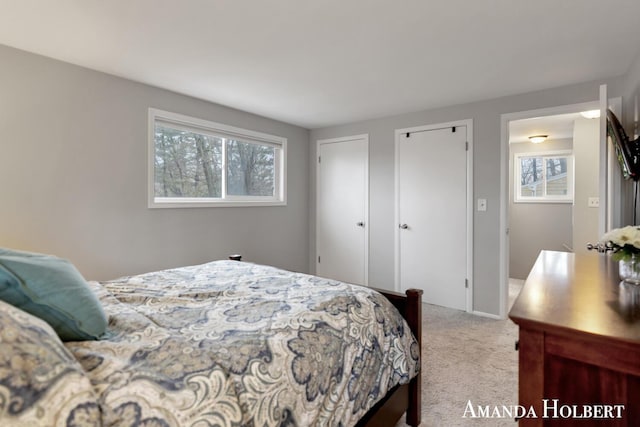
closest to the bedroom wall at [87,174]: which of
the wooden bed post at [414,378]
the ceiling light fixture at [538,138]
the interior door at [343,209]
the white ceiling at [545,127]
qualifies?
the interior door at [343,209]

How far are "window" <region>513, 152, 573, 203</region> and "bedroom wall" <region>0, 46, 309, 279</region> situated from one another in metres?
4.73

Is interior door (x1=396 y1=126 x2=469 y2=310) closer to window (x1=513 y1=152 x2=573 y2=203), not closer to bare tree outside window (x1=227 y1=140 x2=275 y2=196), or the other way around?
bare tree outside window (x1=227 y1=140 x2=275 y2=196)

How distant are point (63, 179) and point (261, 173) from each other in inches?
83.1

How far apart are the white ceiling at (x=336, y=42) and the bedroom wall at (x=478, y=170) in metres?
0.16

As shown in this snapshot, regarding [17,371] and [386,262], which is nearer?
[17,371]

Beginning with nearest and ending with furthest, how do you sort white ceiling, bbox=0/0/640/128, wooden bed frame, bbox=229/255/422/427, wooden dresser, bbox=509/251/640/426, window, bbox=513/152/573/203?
wooden dresser, bbox=509/251/640/426, wooden bed frame, bbox=229/255/422/427, white ceiling, bbox=0/0/640/128, window, bbox=513/152/573/203

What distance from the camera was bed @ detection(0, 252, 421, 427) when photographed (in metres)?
0.71

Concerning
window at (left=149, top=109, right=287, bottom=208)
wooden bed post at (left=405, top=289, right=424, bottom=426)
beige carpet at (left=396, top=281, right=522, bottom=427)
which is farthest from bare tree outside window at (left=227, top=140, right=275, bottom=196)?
wooden bed post at (left=405, top=289, right=424, bottom=426)

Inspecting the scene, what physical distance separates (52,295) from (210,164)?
273cm

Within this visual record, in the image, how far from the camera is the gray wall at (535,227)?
4828mm

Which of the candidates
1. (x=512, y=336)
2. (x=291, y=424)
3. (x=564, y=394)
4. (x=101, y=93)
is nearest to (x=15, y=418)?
(x=291, y=424)

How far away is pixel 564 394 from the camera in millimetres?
916

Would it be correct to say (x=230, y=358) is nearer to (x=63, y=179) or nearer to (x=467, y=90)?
(x=63, y=179)

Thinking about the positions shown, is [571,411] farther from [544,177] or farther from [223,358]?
[544,177]
